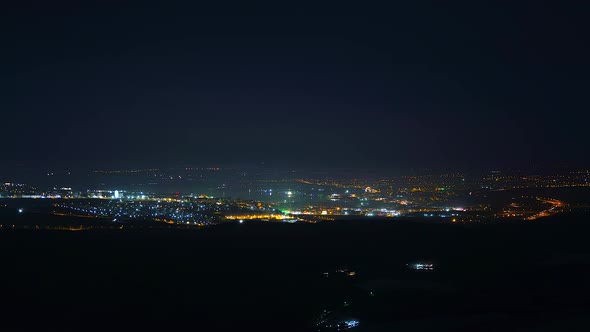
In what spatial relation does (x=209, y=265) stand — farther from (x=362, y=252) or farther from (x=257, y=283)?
(x=362, y=252)

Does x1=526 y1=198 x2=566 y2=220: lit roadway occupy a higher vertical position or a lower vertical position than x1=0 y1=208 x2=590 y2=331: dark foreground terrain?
higher

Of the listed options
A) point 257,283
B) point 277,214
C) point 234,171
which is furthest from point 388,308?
point 234,171

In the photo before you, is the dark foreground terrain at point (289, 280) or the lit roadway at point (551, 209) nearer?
the dark foreground terrain at point (289, 280)

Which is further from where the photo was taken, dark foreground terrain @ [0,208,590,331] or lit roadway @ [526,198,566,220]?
lit roadway @ [526,198,566,220]

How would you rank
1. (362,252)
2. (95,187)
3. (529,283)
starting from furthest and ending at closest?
(95,187) → (362,252) → (529,283)

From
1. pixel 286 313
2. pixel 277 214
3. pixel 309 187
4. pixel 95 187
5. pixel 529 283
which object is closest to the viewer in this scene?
pixel 286 313

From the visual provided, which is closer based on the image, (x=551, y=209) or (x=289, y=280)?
(x=289, y=280)

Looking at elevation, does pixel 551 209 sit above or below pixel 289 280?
above

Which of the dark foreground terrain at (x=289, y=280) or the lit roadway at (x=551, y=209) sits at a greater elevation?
the lit roadway at (x=551, y=209)
